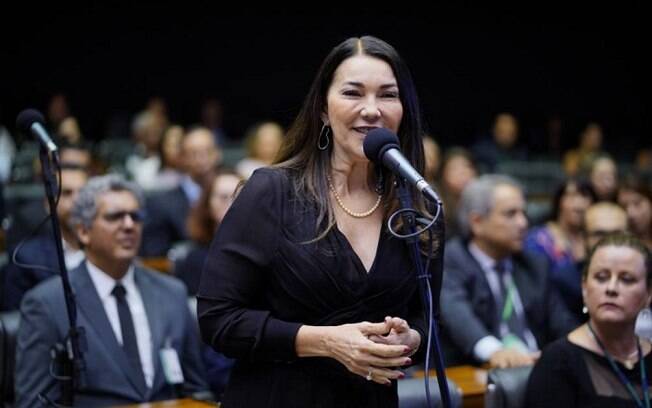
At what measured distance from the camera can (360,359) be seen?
2148mm

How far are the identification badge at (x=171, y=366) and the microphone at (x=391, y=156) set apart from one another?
1859 mm

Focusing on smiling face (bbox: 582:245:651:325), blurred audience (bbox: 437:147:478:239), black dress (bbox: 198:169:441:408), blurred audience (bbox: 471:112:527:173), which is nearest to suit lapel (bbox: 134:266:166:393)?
smiling face (bbox: 582:245:651:325)

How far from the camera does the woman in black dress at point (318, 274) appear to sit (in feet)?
7.43

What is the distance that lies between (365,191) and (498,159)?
987 cm

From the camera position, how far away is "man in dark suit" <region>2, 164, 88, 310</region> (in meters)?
4.69

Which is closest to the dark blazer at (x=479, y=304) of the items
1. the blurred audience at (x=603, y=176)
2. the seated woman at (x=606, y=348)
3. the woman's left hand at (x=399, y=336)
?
the seated woman at (x=606, y=348)

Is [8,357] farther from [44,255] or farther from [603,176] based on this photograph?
[603,176]

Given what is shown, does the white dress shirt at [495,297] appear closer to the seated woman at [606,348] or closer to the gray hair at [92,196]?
the seated woman at [606,348]

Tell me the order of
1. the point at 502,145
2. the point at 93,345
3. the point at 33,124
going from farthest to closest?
1. the point at 502,145
2. the point at 93,345
3. the point at 33,124

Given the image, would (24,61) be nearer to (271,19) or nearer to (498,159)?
(271,19)

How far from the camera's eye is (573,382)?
3.35 m

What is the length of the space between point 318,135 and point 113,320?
1.74 metres

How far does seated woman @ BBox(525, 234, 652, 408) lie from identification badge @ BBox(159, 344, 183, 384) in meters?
1.23

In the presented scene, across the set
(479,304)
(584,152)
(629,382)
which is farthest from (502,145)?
(629,382)
